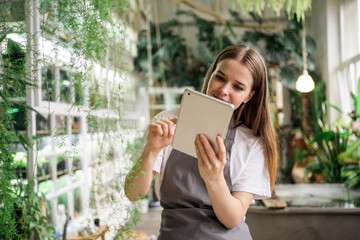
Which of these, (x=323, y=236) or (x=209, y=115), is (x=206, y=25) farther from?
(x=209, y=115)

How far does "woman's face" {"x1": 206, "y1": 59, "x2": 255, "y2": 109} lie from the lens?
1.13 m

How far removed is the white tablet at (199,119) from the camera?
0.95 metres

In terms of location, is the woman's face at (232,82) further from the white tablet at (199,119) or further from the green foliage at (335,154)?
the green foliage at (335,154)

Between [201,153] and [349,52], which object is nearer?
[201,153]

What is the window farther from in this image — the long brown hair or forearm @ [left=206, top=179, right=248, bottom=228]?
forearm @ [left=206, top=179, right=248, bottom=228]

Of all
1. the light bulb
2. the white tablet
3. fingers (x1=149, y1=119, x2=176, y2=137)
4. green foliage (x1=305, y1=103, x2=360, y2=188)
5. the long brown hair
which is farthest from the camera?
green foliage (x1=305, y1=103, x2=360, y2=188)

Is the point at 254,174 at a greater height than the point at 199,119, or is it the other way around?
the point at 199,119

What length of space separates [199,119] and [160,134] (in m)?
0.14

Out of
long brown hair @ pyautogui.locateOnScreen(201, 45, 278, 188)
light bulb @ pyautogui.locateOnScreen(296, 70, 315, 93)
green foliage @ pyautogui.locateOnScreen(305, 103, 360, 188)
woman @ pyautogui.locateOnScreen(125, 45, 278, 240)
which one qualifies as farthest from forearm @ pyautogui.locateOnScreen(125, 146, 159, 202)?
green foliage @ pyautogui.locateOnScreen(305, 103, 360, 188)

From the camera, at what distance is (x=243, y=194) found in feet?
3.65

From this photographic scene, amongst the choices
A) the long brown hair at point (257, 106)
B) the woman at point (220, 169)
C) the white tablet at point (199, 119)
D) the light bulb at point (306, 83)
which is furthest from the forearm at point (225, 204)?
the light bulb at point (306, 83)

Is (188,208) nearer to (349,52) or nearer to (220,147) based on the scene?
(220,147)

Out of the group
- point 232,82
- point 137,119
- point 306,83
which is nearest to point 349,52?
point 306,83

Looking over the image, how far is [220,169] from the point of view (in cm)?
98
